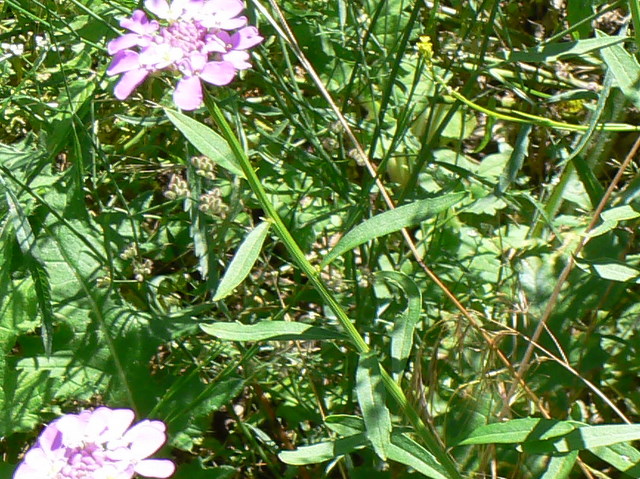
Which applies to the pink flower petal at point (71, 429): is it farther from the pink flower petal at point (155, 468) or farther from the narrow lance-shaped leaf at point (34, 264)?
the narrow lance-shaped leaf at point (34, 264)

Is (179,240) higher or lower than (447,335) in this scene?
higher

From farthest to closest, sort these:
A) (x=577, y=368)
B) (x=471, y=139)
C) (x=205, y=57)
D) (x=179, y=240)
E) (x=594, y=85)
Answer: (x=471, y=139) → (x=594, y=85) → (x=179, y=240) → (x=577, y=368) → (x=205, y=57)

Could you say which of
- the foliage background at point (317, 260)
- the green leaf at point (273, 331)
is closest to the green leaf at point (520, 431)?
the foliage background at point (317, 260)

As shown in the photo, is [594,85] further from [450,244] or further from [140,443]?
[140,443]

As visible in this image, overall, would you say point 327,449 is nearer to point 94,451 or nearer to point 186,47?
point 94,451

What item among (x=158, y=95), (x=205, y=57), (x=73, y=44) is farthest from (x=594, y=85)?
(x=205, y=57)
